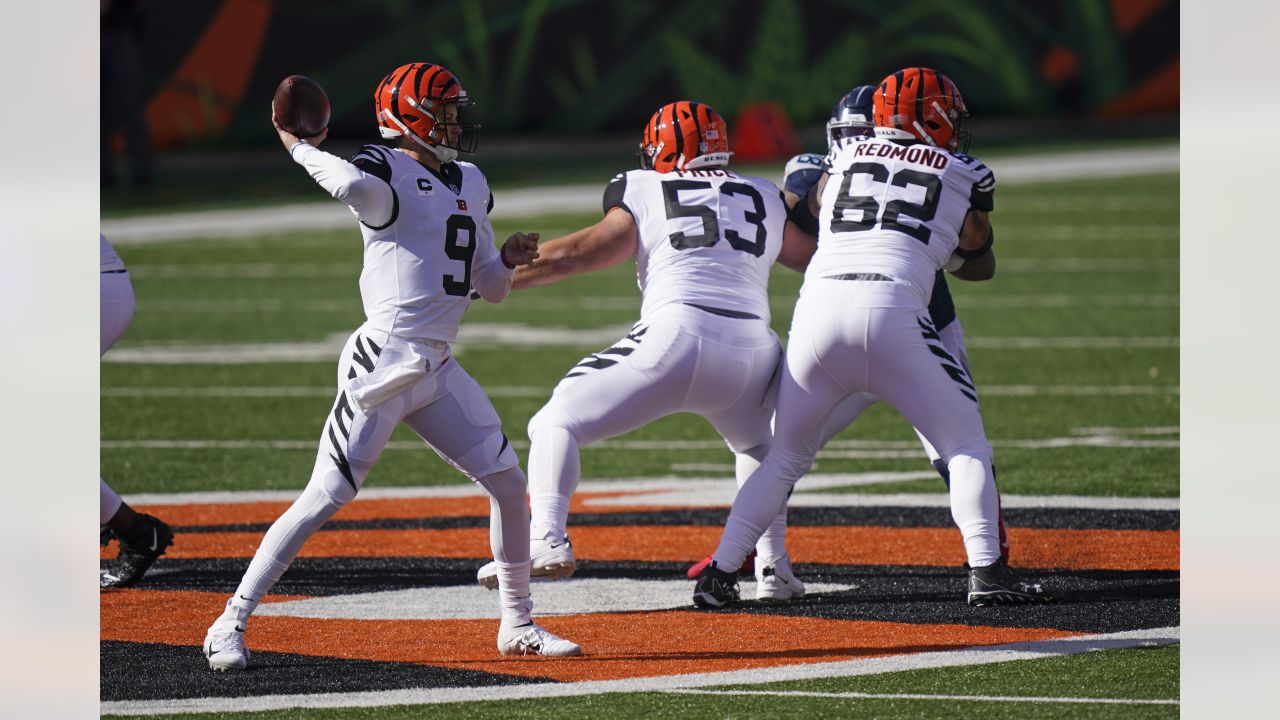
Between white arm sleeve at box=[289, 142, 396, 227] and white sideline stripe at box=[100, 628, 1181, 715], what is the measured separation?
1234mm

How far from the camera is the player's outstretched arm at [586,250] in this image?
220 inches

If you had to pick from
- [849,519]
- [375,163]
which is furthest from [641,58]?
[375,163]

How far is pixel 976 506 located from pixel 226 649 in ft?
7.09

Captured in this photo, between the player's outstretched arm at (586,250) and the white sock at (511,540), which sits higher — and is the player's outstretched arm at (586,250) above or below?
above

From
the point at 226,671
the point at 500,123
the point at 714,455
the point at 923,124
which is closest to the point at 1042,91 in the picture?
the point at 500,123

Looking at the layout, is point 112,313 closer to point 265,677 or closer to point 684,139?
point 265,677

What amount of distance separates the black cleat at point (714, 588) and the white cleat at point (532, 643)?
67 cm

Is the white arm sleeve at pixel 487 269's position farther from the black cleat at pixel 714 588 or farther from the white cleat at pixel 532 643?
the black cleat at pixel 714 588

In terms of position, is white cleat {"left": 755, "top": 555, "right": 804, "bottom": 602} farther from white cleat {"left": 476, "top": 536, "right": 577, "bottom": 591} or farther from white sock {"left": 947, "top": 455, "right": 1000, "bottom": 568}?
white cleat {"left": 476, "top": 536, "right": 577, "bottom": 591}

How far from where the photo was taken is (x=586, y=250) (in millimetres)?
5594

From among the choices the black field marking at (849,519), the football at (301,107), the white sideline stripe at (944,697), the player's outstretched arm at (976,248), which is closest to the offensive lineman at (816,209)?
the player's outstretched arm at (976,248)
